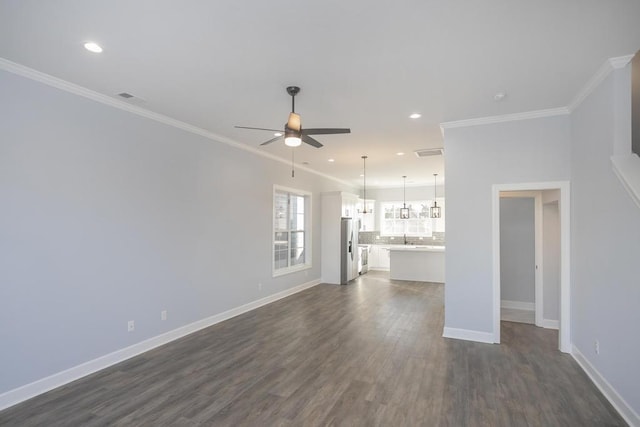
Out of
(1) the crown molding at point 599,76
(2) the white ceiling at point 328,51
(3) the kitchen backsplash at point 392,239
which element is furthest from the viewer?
(3) the kitchen backsplash at point 392,239

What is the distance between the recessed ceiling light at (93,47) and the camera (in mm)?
2549

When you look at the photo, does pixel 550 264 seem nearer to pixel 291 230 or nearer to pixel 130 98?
pixel 291 230

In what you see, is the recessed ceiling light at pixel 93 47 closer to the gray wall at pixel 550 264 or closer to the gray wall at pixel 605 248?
the gray wall at pixel 605 248

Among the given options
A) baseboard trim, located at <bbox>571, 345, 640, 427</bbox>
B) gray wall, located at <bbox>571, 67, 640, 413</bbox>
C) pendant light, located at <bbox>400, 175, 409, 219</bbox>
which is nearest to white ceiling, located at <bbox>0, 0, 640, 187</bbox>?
gray wall, located at <bbox>571, 67, 640, 413</bbox>

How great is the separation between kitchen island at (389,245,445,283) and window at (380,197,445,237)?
2.15 m

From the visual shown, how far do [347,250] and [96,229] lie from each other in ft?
20.1

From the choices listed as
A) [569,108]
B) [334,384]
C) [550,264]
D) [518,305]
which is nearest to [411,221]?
[518,305]

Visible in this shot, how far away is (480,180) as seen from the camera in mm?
4379

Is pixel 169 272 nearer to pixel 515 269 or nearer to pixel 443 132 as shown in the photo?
pixel 443 132

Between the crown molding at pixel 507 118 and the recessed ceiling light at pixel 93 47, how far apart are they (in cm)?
399

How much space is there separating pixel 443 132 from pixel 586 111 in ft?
5.24

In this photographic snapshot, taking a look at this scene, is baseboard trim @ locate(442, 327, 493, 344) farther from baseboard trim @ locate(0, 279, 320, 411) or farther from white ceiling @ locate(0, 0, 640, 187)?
baseboard trim @ locate(0, 279, 320, 411)

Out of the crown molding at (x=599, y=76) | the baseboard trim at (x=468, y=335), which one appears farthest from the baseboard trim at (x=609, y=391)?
the crown molding at (x=599, y=76)

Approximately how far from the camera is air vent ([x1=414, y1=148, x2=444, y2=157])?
5.91 metres
